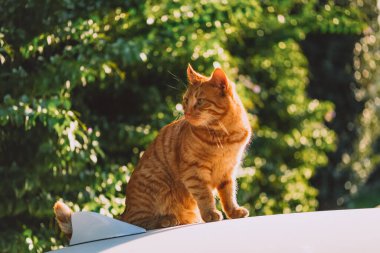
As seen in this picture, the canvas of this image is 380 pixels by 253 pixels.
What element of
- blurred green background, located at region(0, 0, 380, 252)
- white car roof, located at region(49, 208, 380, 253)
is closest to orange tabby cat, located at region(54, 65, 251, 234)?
blurred green background, located at region(0, 0, 380, 252)

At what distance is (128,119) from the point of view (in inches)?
237

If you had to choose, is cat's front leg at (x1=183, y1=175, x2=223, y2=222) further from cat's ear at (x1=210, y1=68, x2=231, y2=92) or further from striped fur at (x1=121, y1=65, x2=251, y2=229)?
cat's ear at (x1=210, y1=68, x2=231, y2=92)

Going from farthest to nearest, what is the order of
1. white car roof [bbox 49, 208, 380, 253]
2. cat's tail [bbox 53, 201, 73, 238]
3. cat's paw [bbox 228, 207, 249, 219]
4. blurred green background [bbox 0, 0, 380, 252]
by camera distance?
blurred green background [bbox 0, 0, 380, 252] → cat's paw [bbox 228, 207, 249, 219] → cat's tail [bbox 53, 201, 73, 238] → white car roof [bbox 49, 208, 380, 253]

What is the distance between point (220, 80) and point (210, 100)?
102 millimetres

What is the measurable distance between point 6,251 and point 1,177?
1.48 feet

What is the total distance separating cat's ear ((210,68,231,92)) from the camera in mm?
3744

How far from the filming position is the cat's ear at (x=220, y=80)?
3.74 metres

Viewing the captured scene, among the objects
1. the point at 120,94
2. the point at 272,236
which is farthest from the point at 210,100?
the point at 120,94

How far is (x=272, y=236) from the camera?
217 cm

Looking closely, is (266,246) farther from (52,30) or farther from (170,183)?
(52,30)

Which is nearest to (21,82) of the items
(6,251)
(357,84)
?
(6,251)

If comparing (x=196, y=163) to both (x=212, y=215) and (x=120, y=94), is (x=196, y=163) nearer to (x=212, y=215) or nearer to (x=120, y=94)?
(x=212, y=215)

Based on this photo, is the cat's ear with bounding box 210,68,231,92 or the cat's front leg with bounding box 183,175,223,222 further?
the cat's ear with bounding box 210,68,231,92

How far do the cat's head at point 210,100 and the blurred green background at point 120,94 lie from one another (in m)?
0.24
